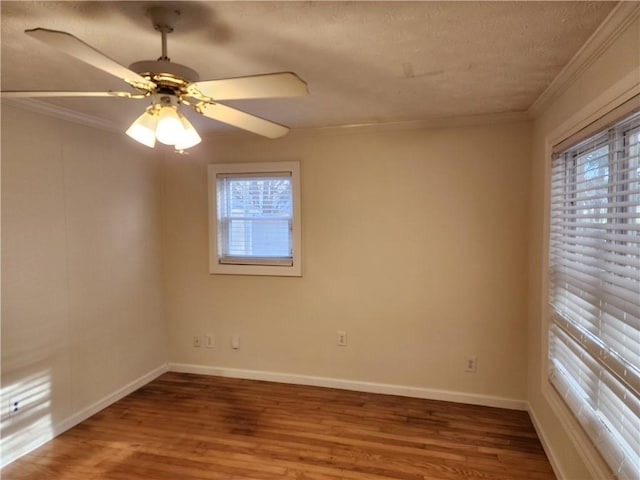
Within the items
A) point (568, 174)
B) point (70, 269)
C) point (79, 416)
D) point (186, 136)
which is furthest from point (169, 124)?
point (79, 416)

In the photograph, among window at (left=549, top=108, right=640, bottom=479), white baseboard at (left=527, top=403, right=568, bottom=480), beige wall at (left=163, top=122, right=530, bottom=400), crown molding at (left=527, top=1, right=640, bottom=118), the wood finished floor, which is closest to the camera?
crown molding at (left=527, top=1, right=640, bottom=118)

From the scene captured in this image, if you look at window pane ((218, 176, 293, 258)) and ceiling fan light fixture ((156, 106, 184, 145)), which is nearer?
ceiling fan light fixture ((156, 106, 184, 145))

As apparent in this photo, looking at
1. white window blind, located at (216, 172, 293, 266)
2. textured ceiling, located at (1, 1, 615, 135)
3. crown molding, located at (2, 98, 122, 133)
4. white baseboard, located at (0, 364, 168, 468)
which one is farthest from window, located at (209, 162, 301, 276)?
white baseboard, located at (0, 364, 168, 468)

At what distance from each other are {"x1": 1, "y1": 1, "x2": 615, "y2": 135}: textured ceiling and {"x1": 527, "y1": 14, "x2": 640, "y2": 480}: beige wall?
0.15 meters

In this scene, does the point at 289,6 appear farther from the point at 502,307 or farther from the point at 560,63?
the point at 502,307

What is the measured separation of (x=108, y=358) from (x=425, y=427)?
254 centimetres

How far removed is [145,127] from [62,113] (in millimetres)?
1658

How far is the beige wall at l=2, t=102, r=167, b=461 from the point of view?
2.49 meters

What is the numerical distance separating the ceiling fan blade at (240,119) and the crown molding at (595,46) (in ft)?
4.49

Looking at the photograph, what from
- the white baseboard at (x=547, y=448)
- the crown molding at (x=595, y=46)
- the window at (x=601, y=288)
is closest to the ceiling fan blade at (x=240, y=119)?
the crown molding at (x=595, y=46)

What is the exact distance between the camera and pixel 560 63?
77.8 inches

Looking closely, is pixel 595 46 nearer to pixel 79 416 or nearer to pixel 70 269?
pixel 70 269

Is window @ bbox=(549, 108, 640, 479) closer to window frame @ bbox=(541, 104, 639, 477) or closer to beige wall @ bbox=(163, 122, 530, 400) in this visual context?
window frame @ bbox=(541, 104, 639, 477)

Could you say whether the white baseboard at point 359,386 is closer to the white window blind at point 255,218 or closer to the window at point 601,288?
the window at point 601,288
